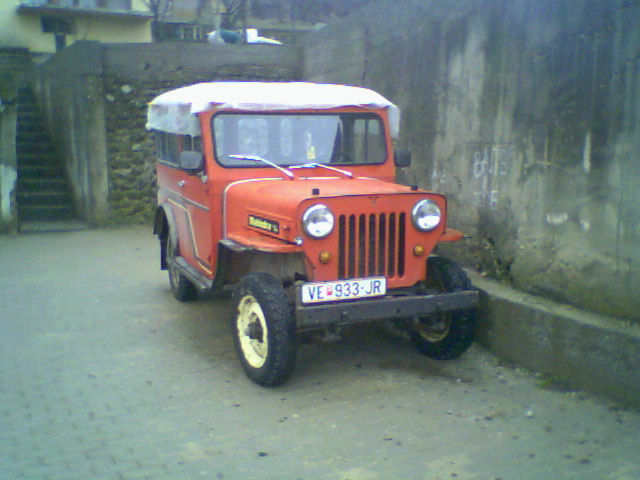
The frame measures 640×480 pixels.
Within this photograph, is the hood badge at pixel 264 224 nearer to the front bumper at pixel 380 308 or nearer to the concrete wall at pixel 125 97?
the front bumper at pixel 380 308

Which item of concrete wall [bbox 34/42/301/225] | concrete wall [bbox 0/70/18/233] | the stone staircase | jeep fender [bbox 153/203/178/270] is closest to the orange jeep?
jeep fender [bbox 153/203/178/270]

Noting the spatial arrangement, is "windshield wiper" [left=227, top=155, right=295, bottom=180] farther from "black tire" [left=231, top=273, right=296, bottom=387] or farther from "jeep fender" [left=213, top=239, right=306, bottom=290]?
"black tire" [left=231, top=273, right=296, bottom=387]

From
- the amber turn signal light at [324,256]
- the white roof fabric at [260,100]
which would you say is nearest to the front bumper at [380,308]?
the amber turn signal light at [324,256]

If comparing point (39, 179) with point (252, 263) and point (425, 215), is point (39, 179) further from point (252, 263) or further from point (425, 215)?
point (425, 215)

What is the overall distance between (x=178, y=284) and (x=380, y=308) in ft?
10.4

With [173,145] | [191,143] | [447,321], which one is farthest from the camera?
[173,145]

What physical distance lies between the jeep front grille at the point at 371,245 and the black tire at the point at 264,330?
51 centimetres

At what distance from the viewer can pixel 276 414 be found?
4.18 meters

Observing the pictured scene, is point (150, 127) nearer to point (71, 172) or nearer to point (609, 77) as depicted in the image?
point (609, 77)

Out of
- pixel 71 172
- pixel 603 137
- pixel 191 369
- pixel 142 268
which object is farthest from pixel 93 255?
pixel 603 137

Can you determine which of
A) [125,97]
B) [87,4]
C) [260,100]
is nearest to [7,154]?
[125,97]

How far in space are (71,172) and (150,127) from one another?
607cm

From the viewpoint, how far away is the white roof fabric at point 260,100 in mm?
5266

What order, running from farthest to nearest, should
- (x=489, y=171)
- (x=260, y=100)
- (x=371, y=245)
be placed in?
(x=489, y=171)
(x=260, y=100)
(x=371, y=245)
